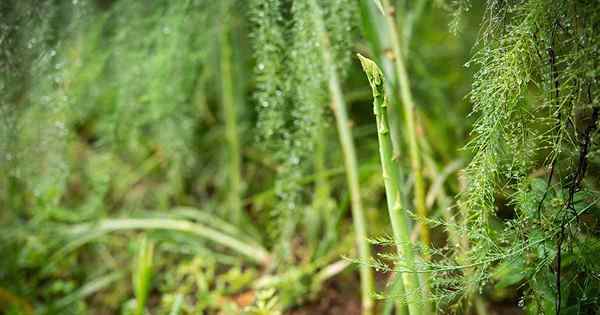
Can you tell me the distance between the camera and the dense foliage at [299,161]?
1.66ft

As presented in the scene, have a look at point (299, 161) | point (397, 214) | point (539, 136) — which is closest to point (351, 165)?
point (299, 161)

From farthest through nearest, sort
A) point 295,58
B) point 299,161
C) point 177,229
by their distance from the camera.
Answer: point 177,229 → point 299,161 → point 295,58

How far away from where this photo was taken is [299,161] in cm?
87

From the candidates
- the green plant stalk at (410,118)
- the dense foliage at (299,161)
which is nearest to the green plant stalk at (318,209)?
the dense foliage at (299,161)

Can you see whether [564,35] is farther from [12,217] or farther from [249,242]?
[12,217]

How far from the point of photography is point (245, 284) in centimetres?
107

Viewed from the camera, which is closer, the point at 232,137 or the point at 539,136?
the point at 539,136

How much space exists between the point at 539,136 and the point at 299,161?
0.44m

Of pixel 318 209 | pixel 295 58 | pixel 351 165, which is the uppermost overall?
pixel 295 58

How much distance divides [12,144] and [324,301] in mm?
575

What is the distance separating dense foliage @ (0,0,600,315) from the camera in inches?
20.0

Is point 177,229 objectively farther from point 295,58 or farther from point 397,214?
point 397,214

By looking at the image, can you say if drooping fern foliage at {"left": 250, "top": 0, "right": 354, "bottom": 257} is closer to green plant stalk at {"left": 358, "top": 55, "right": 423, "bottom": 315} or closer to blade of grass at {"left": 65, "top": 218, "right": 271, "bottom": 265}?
green plant stalk at {"left": 358, "top": 55, "right": 423, "bottom": 315}

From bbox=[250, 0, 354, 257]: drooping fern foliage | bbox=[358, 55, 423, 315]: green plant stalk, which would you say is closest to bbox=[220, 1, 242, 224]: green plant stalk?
bbox=[250, 0, 354, 257]: drooping fern foliage
